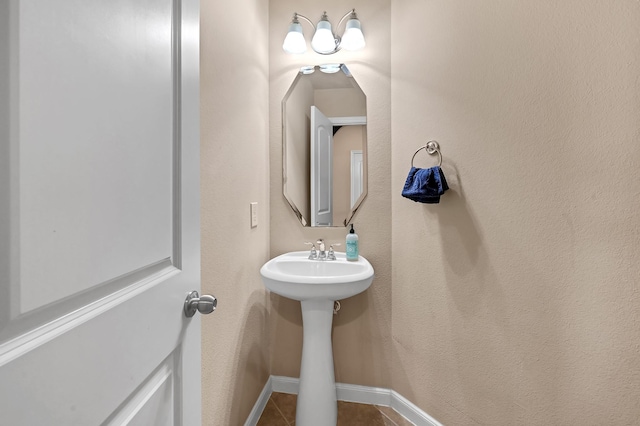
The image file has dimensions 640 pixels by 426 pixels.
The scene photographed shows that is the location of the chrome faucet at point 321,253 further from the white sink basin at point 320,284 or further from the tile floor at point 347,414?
the tile floor at point 347,414

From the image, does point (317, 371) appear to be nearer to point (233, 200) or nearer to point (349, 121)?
point (233, 200)

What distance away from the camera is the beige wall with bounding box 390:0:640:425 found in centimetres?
93

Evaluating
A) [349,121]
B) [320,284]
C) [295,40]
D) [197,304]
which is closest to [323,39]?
[295,40]

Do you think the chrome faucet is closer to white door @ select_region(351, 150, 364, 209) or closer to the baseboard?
white door @ select_region(351, 150, 364, 209)

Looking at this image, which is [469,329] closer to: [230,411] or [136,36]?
[230,411]

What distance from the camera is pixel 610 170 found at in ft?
3.08

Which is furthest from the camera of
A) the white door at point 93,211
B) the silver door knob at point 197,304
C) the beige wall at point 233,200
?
the beige wall at point 233,200

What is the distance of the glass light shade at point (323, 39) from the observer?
1.73 m

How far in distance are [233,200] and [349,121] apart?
860 millimetres

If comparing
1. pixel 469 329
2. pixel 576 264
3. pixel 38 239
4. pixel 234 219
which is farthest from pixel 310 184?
pixel 38 239

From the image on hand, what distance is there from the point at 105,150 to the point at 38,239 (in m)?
0.15

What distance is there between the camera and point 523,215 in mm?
1151

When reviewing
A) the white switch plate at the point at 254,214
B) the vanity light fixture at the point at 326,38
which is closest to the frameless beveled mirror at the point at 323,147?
the vanity light fixture at the point at 326,38

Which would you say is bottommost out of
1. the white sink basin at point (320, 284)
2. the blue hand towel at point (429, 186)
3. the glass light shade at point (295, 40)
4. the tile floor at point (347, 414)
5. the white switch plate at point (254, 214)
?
the tile floor at point (347, 414)
